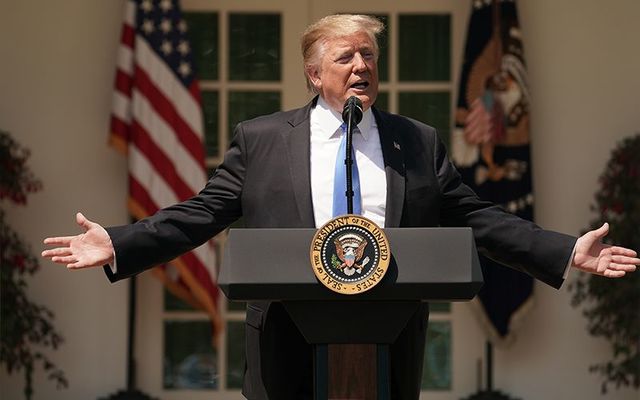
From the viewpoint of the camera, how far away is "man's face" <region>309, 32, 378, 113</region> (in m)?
3.50

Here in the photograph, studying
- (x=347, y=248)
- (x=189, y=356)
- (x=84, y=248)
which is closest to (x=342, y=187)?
(x=347, y=248)

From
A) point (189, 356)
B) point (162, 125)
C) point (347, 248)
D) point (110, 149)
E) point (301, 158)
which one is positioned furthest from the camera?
point (189, 356)

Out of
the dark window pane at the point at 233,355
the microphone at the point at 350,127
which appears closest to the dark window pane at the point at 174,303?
the dark window pane at the point at 233,355

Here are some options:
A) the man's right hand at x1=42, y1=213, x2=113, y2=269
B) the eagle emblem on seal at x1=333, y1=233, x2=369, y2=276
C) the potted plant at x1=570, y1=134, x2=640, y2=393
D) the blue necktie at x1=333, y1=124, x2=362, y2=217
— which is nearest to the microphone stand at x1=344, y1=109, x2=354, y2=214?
the blue necktie at x1=333, y1=124, x2=362, y2=217

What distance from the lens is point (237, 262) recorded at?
3.13 meters

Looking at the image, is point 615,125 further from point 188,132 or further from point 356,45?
point 356,45

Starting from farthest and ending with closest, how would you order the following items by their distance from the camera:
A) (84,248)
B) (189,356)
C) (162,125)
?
(189,356)
(162,125)
(84,248)

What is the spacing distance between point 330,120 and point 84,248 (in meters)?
0.64

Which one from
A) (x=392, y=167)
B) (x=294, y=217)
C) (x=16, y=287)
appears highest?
(x=392, y=167)

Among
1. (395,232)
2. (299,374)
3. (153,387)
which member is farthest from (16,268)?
(395,232)

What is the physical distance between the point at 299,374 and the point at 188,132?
3926mm

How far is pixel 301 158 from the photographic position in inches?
142

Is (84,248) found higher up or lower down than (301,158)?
lower down

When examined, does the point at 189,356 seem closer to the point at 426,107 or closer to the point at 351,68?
the point at 426,107
